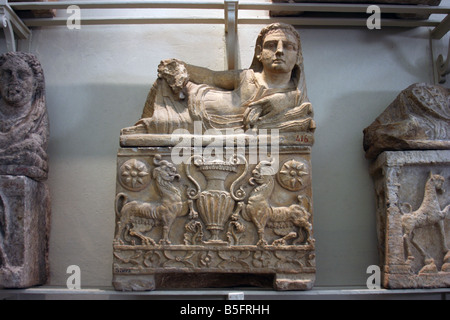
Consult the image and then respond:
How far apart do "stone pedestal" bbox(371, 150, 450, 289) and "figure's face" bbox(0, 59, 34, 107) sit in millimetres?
3071

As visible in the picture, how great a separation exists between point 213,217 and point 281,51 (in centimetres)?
144

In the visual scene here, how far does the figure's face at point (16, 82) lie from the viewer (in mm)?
4488

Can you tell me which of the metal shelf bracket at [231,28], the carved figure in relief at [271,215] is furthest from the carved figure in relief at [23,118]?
the carved figure in relief at [271,215]

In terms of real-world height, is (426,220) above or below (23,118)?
below

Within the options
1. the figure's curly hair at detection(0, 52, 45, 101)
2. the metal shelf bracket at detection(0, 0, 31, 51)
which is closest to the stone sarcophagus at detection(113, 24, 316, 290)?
the figure's curly hair at detection(0, 52, 45, 101)

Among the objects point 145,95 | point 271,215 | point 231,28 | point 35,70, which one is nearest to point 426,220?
point 271,215

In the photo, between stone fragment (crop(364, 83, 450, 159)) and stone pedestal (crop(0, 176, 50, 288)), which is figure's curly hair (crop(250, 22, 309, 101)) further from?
stone pedestal (crop(0, 176, 50, 288))

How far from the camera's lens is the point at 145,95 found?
5074mm

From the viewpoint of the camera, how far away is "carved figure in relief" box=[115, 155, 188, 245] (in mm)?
3938

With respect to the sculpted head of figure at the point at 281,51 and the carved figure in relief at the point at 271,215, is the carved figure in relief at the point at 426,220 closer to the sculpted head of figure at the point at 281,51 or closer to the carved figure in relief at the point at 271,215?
the carved figure in relief at the point at 271,215

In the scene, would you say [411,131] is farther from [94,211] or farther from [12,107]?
[12,107]

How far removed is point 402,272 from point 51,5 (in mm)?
3779

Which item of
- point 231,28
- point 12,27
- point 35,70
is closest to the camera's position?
point 35,70

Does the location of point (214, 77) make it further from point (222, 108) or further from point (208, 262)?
point (208, 262)
